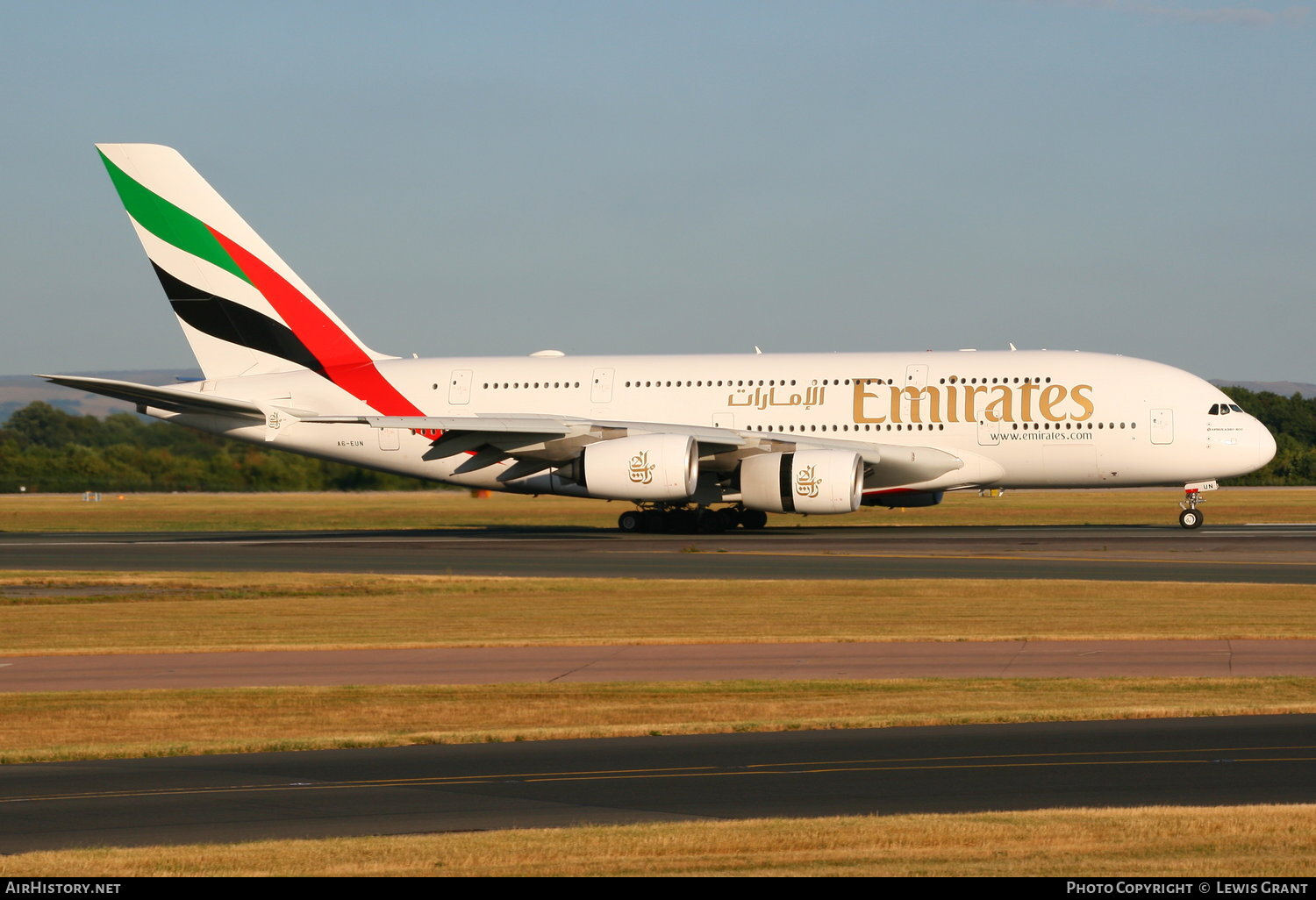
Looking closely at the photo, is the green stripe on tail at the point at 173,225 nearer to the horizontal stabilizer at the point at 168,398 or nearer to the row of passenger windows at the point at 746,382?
the horizontal stabilizer at the point at 168,398

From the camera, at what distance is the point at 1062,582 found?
25578 millimetres

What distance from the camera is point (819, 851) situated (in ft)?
27.9

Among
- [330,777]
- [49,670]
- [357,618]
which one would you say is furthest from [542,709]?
[357,618]

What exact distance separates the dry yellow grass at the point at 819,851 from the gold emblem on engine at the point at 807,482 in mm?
27255

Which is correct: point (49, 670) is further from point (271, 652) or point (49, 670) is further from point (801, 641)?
point (801, 641)

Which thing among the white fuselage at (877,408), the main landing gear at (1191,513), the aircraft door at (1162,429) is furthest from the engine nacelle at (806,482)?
the main landing gear at (1191,513)

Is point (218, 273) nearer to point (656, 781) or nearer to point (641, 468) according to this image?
point (641, 468)

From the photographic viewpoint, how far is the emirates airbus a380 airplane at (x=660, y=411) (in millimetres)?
37875

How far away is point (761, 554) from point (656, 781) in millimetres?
22114

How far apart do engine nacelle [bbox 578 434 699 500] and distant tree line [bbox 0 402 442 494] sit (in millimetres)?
33278

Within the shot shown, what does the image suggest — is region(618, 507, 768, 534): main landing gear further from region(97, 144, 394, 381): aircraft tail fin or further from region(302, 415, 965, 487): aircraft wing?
region(97, 144, 394, 381): aircraft tail fin

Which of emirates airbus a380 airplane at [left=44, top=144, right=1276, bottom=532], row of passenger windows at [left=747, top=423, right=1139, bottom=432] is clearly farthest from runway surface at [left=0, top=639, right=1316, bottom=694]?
row of passenger windows at [left=747, top=423, right=1139, bottom=432]

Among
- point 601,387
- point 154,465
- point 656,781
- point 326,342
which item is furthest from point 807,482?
point 154,465
